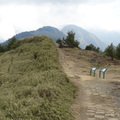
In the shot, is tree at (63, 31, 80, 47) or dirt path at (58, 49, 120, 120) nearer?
dirt path at (58, 49, 120, 120)

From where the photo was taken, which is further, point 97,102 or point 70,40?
point 70,40

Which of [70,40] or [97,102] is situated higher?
[70,40]

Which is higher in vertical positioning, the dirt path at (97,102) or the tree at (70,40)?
the tree at (70,40)

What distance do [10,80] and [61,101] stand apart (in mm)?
5000

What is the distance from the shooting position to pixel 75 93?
828cm

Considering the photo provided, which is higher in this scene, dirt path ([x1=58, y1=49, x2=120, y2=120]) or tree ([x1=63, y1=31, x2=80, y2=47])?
tree ([x1=63, y1=31, x2=80, y2=47])

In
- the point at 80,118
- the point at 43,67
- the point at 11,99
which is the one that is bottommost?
the point at 80,118

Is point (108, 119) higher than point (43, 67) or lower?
lower

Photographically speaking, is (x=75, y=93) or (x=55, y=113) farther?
(x=75, y=93)

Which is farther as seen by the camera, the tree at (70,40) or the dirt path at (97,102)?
the tree at (70,40)

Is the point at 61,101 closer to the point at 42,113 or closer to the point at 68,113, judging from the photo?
the point at 68,113

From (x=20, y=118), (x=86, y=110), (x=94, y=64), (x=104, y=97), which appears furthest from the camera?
(x=94, y=64)

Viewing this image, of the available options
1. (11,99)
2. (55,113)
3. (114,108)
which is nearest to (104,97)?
(114,108)

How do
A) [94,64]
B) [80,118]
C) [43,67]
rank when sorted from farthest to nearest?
[94,64]
[43,67]
[80,118]
